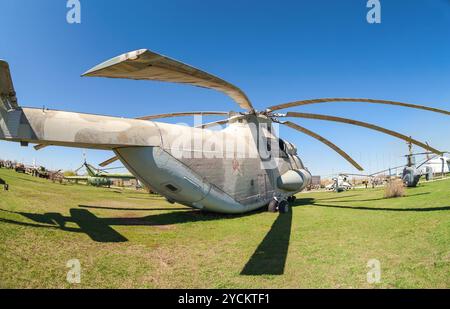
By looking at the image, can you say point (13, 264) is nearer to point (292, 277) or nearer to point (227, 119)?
point (292, 277)

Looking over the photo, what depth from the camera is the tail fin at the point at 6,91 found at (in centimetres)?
648

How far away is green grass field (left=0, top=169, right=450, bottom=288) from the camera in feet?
16.8

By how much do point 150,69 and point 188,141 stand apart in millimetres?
5482

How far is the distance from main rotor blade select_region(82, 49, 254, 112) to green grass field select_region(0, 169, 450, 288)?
4.04 metres

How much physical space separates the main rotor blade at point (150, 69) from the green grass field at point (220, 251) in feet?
13.3

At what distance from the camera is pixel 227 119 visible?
15.2 metres

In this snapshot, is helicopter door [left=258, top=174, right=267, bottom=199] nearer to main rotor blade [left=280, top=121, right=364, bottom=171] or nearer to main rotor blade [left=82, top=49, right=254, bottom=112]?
main rotor blade [left=280, top=121, right=364, bottom=171]

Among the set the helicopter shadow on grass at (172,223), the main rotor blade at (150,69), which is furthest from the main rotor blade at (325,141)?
the main rotor blade at (150,69)

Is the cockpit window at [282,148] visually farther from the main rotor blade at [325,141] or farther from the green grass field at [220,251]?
the green grass field at [220,251]

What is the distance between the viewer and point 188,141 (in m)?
11.0

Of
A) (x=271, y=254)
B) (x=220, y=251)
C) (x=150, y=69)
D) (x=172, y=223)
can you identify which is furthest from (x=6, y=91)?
(x=271, y=254)

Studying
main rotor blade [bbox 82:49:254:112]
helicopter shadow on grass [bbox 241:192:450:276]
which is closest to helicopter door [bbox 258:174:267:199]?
helicopter shadow on grass [bbox 241:192:450:276]
